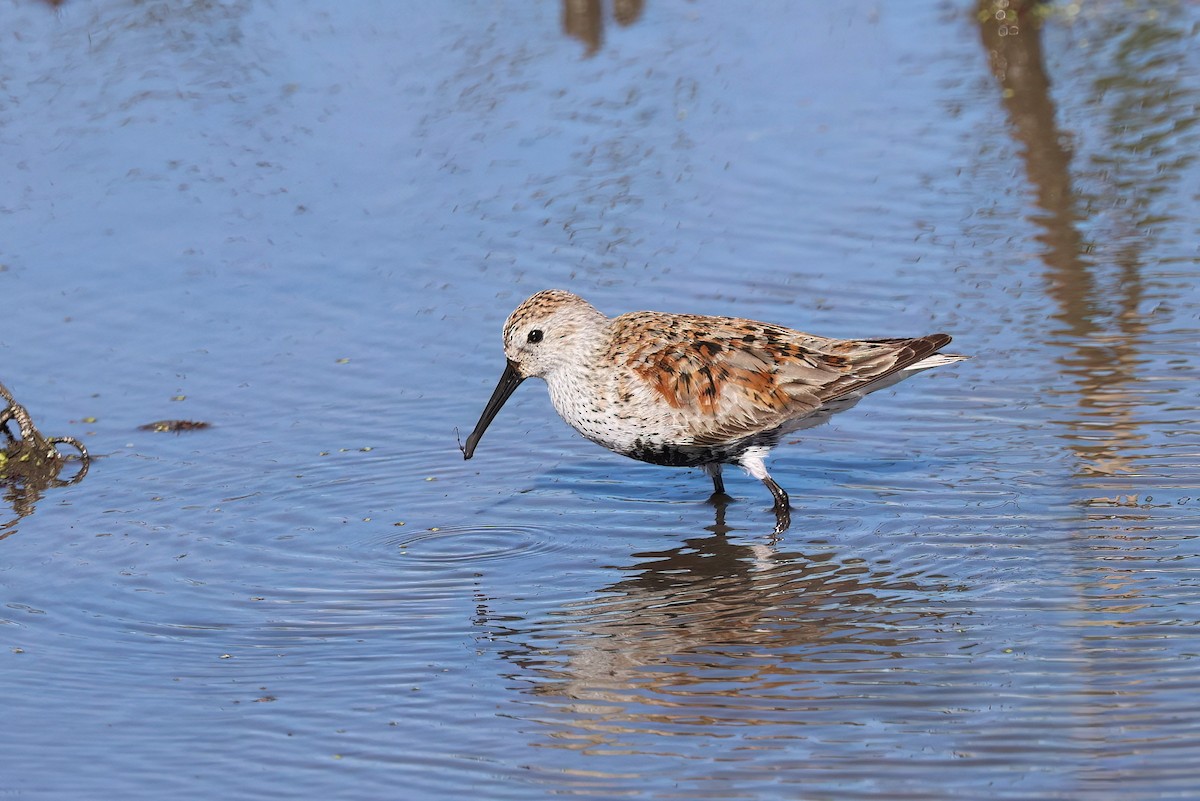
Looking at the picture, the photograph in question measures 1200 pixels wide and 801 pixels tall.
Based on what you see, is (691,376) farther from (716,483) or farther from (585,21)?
(585,21)

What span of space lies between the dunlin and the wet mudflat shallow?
41 cm

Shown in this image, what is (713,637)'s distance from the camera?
7496 mm

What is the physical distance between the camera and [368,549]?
8609 mm

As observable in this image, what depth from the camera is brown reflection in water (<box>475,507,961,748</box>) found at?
6.74 meters

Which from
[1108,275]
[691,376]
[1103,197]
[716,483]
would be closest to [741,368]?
[691,376]

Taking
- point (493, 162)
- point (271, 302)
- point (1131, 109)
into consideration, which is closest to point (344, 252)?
point (271, 302)

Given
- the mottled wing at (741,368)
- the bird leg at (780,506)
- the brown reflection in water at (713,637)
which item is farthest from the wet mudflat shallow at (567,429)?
the mottled wing at (741,368)

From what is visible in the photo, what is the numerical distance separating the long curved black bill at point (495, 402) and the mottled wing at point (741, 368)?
25.6 inches

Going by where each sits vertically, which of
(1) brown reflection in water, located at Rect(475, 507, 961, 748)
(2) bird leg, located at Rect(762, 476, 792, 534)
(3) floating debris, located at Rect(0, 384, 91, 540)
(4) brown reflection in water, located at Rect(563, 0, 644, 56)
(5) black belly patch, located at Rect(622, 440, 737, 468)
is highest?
(4) brown reflection in water, located at Rect(563, 0, 644, 56)

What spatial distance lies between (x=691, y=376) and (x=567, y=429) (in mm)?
1485

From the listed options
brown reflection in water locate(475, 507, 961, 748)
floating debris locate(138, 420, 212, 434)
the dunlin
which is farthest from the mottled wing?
floating debris locate(138, 420, 212, 434)

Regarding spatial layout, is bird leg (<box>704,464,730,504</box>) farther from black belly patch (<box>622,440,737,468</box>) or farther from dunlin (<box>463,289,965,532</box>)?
black belly patch (<box>622,440,737,468</box>)

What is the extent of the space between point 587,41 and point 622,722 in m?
12.3

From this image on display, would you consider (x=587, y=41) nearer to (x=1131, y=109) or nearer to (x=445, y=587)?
(x=1131, y=109)
